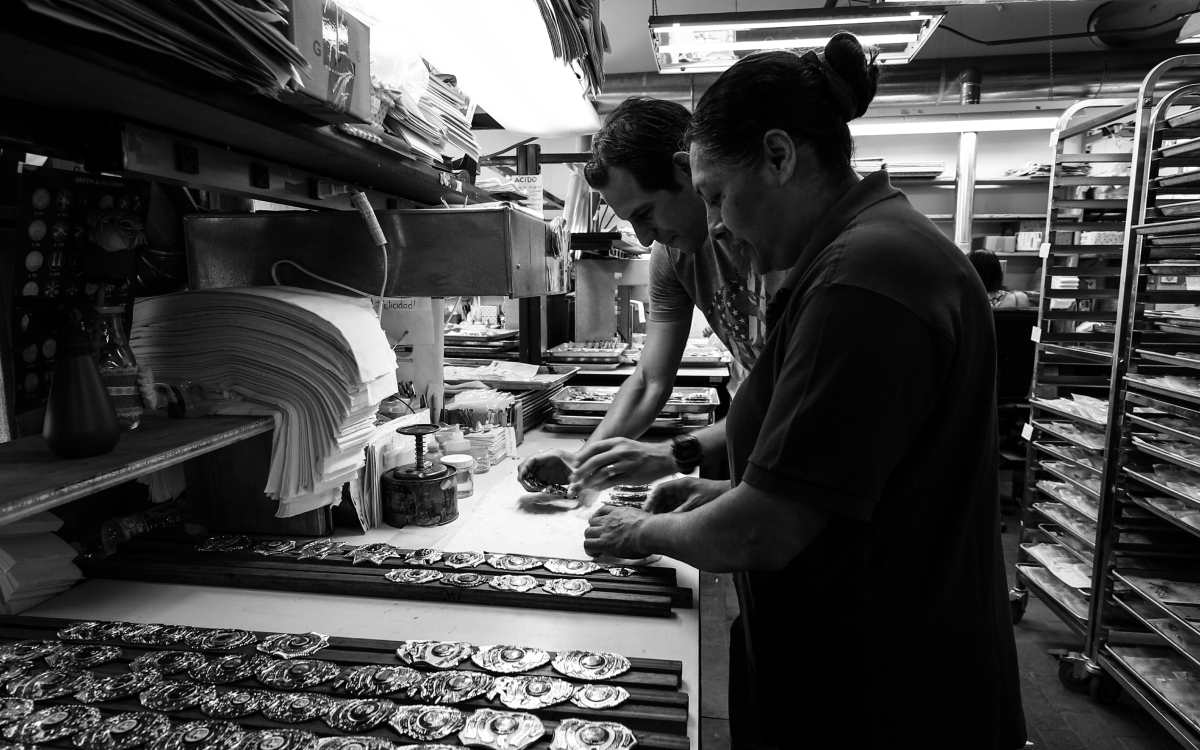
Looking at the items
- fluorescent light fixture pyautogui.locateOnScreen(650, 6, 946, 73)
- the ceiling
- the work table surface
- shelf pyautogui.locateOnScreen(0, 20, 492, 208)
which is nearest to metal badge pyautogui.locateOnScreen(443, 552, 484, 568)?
the work table surface

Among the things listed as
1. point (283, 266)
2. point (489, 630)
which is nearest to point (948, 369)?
point (489, 630)

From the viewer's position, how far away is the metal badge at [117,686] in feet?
3.32

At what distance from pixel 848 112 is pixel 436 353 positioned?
72.3 inches

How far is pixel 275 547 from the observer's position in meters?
1.59

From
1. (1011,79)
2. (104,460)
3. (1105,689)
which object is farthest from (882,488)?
(1011,79)

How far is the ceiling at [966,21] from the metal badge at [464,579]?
5539 mm

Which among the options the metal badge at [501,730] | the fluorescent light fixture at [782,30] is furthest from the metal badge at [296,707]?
the fluorescent light fixture at [782,30]

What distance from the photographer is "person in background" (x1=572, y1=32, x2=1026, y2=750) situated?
90 centimetres

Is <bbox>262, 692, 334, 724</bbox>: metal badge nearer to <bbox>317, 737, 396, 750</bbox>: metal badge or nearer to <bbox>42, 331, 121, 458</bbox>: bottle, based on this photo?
<bbox>317, 737, 396, 750</bbox>: metal badge

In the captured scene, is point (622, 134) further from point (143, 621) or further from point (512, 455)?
point (143, 621)

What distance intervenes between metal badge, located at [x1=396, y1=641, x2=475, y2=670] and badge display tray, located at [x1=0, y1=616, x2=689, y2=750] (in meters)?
0.01

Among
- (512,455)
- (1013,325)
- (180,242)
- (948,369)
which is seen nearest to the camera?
(948,369)

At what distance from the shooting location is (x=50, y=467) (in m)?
1.03

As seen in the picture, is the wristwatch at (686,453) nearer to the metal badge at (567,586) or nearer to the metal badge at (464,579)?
the metal badge at (567,586)
